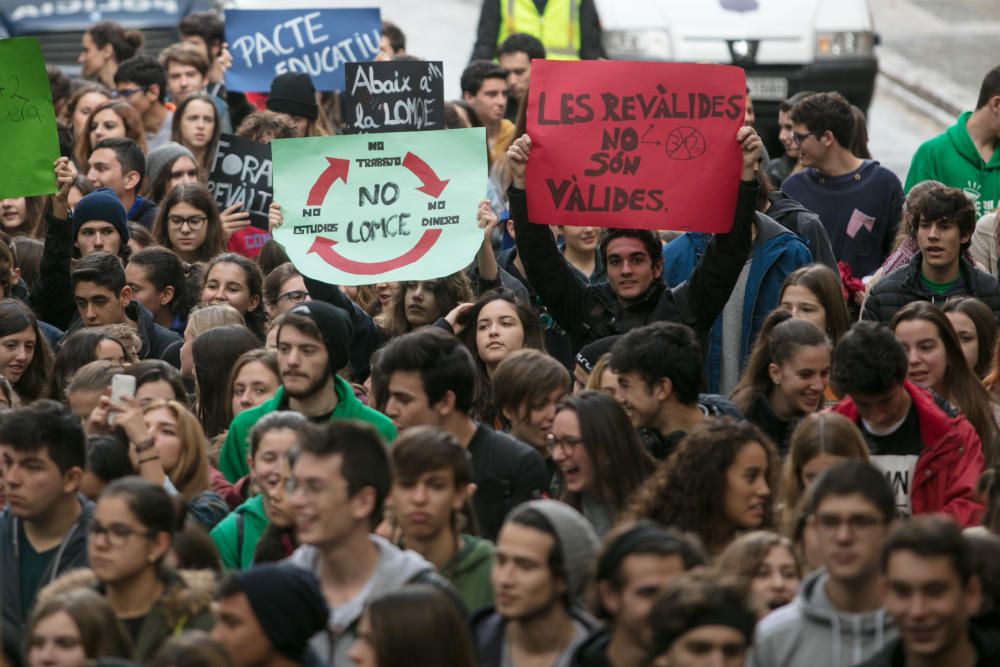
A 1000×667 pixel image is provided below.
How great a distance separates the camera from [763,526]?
7449mm

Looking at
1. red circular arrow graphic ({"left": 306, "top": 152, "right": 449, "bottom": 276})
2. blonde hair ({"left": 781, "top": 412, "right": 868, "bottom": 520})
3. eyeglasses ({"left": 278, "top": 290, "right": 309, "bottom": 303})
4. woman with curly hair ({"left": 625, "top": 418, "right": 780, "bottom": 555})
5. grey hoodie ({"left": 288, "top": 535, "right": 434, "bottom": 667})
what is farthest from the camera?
eyeglasses ({"left": 278, "top": 290, "right": 309, "bottom": 303})

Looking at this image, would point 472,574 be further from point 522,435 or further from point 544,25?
point 544,25

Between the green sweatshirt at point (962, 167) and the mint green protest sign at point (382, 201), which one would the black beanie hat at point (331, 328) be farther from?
the green sweatshirt at point (962, 167)

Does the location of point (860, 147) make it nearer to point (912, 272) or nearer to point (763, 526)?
point (912, 272)

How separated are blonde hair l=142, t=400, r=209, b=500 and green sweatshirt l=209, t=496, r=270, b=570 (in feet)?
2.00

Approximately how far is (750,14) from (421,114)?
21.5 ft

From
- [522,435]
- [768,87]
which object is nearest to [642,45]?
[768,87]

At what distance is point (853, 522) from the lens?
6.43m

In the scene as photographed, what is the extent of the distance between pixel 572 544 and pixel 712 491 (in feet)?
3.40

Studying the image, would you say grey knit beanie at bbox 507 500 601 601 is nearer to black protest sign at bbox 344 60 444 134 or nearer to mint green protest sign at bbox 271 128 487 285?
mint green protest sign at bbox 271 128 487 285

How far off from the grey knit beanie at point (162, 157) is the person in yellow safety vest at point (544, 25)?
4.50m

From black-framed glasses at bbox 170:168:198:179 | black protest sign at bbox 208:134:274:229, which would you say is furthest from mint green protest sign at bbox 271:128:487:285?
black-framed glasses at bbox 170:168:198:179

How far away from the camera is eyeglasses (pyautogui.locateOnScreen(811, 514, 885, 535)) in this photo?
6418 millimetres

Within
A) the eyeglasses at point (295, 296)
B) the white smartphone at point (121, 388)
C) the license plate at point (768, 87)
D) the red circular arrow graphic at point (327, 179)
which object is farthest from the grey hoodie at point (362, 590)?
the license plate at point (768, 87)
